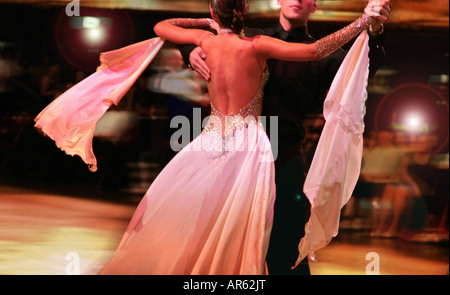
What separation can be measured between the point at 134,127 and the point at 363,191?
5.99 feet

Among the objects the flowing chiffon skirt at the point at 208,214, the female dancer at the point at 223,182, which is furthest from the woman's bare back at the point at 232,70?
the flowing chiffon skirt at the point at 208,214

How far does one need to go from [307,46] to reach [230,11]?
0.38 m

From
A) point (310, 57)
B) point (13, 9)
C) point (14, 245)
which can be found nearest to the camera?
point (310, 57)

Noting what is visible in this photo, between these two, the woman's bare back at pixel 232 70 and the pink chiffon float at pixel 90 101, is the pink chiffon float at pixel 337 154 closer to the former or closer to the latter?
the woman's bare back at pixel 232 70

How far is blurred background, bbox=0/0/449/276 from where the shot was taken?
5.23 m

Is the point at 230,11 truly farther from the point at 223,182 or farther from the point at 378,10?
the point at 223,182

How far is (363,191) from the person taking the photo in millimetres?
5570

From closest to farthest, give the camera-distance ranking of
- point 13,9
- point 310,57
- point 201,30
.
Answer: point 310,57 → point 201,30 → point 13,9

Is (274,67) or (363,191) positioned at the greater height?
(274,67)

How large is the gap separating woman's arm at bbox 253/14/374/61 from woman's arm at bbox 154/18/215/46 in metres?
0.28

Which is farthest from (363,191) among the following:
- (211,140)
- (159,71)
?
(211,140)

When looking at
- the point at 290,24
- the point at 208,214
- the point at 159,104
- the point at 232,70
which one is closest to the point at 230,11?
the point at 232,70

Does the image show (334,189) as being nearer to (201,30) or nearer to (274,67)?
(274,67)

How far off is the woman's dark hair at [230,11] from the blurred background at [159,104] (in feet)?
6.12
